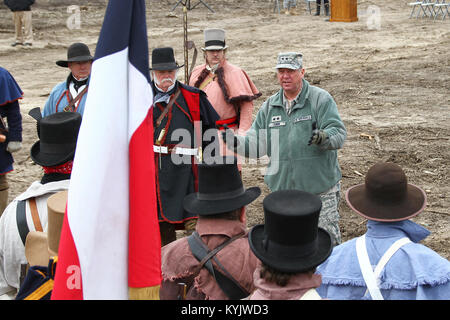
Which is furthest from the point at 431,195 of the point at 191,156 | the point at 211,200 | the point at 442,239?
the point at 211,200

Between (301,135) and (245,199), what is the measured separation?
5.78 ft

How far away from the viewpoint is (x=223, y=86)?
22.3 feet

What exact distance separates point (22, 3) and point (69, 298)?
17.9 meters

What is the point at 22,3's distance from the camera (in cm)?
1930

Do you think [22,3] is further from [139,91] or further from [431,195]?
[139,91]

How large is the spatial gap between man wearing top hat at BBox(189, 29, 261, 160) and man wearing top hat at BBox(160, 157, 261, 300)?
2763 mm

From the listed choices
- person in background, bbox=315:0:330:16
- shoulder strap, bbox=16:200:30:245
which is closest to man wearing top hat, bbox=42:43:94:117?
shoulder strap, bbox=16:200:30:245

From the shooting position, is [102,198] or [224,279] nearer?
[102,198]

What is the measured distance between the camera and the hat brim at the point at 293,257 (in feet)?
9.58

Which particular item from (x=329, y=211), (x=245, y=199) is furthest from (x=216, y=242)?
(x=329, y=211)

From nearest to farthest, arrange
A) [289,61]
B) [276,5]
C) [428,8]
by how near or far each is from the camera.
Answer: [289,61] < [428,8] < [276,5]

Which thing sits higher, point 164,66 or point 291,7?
point 291,7

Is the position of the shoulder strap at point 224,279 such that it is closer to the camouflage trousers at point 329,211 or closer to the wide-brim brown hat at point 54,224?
the wide-brim brown hat at point 54,224

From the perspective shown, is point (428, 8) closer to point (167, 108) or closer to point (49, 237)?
point (167, 108)
